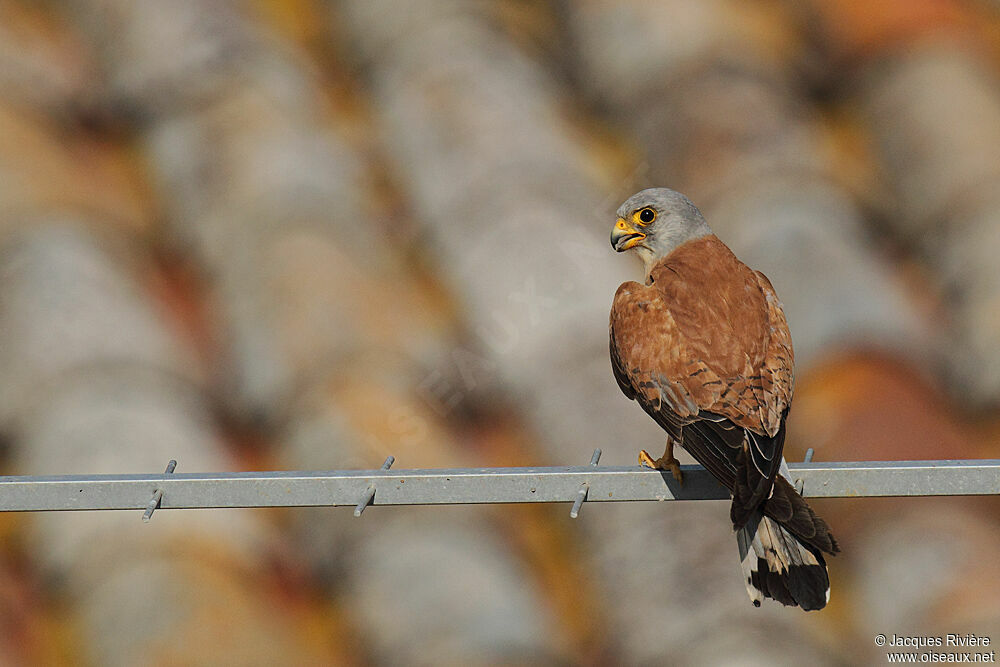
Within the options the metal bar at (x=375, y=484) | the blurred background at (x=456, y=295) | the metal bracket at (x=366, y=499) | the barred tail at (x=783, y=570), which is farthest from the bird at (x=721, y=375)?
the blurred background at (x=456, y=295)

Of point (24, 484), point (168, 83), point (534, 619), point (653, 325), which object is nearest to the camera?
point (24, 484)

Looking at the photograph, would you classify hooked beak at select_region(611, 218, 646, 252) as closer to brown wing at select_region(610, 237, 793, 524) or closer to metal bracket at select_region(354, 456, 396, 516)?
brown wing at select_region(610, 237, 793, 524)

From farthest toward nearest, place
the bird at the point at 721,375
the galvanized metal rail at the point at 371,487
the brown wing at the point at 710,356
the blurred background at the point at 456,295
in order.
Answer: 1. the blurred background at the point at 456,295
2. the brown wing at the point at 710,356
3. the bird at the point at 721,375
4. the galvanized metal rail at the point at 371,487

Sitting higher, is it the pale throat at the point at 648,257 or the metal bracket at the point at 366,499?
the pale throat at the point at 648,257

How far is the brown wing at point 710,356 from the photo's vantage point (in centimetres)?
382

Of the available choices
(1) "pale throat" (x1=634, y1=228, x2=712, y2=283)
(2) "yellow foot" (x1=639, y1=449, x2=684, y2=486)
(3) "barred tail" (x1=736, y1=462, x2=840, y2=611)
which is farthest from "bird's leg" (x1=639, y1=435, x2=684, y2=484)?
(1) "pale throat" (x1=634, y1=228, x2=712, y2=283)

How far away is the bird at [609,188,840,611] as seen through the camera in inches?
140

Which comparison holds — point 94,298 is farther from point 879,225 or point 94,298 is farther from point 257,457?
point 879,225

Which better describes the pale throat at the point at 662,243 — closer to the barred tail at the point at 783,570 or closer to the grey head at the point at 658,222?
the grey head at the point at 658,222

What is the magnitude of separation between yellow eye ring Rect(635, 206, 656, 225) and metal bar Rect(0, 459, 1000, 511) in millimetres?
1790

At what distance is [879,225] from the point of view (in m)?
11.8

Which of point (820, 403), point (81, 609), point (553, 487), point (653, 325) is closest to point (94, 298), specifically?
point (81, 609)

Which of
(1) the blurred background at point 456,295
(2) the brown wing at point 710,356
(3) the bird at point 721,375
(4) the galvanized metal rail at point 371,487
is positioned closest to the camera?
(4) the galvanized metal rail at point 371,487

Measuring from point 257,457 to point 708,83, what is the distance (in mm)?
5944
